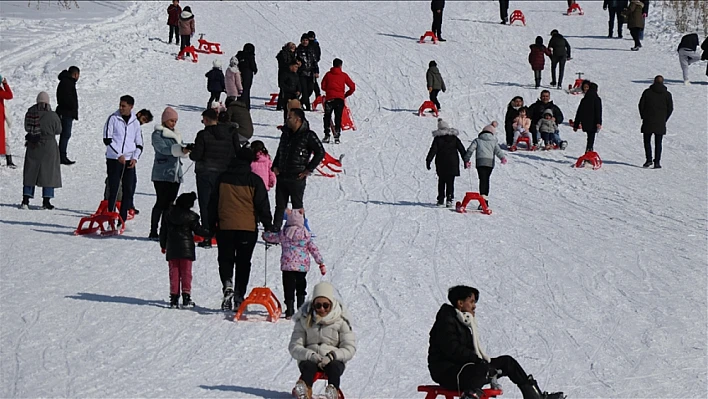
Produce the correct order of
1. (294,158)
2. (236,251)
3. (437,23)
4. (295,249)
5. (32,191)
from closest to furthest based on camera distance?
1. (295,249)
2. (236,251)
3. (294,158)
4. (32,191)
5. (437,23)

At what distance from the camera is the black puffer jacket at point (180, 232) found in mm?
10180

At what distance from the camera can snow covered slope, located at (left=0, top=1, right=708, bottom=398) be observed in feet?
30.8

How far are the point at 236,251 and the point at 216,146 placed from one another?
1.88 metres

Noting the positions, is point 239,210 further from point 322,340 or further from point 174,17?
point 174,17

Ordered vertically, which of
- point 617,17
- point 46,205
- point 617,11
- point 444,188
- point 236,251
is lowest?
point 46,205

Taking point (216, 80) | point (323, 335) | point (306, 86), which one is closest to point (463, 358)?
point (323, 335)

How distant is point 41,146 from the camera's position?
1470cm

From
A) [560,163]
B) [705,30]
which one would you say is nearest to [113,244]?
[560,163]

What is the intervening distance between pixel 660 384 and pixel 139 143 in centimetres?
690

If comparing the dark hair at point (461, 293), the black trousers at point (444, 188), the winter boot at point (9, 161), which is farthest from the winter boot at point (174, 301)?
the winter boot at point (9, 161)

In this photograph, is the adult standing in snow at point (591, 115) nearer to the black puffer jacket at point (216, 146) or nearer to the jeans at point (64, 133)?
the jeans at point (64, 133)

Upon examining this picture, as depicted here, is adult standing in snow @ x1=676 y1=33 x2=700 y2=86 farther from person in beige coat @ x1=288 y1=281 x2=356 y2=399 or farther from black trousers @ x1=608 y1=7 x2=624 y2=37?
person in beige coat @ x1=288 y1=281 x2=356 y2=399

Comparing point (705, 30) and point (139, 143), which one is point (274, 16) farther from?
point (139, 143)

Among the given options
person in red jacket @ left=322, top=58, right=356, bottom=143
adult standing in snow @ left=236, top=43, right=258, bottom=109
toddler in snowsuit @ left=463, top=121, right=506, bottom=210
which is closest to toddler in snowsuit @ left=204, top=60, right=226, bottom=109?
adult standing in snow @ left=236, top=43, right=258, bottom=109
